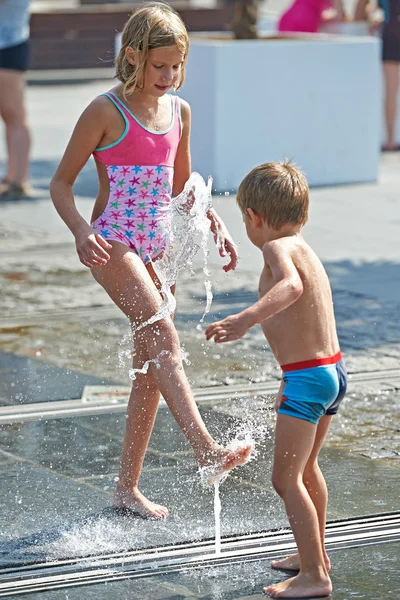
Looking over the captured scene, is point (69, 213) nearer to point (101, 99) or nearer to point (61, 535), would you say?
point (101, 99)

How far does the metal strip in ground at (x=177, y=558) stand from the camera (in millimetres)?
4020

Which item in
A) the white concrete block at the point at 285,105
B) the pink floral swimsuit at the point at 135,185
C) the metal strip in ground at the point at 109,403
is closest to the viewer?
the pink floral swimsuit at the point at 135,185

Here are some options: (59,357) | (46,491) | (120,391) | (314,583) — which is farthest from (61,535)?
(59,357)

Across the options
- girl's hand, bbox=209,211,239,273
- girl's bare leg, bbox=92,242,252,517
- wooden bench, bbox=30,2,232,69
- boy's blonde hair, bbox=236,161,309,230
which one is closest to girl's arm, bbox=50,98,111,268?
girl's bare leg, bbox=92,242,252,517

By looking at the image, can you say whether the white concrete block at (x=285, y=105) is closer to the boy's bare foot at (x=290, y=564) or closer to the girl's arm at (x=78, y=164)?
the girl's arm at (x=78, y=164)

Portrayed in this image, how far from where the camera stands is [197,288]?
8.52m

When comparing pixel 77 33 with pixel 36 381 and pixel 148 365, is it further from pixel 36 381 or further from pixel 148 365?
pixel 148 365

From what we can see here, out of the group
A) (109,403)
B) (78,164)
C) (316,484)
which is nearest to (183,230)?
(78,164)

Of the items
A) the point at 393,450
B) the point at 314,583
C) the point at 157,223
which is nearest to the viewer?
the point at 314,583

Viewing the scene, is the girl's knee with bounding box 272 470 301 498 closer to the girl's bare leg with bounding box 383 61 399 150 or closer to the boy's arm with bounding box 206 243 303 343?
the boy's arm with bounding box 206 243 303 343

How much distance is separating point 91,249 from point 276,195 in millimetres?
794

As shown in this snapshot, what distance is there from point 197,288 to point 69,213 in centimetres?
396

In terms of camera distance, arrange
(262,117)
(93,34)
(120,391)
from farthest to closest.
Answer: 1. (93,34)
2. (262,117)
3. (120,391)

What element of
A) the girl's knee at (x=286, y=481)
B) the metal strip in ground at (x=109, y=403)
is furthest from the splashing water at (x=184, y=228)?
the metal strip in ground at (x=109, y=403)
